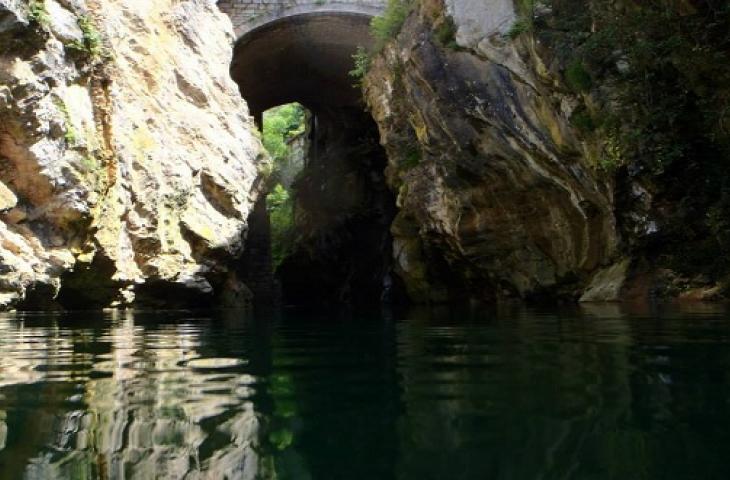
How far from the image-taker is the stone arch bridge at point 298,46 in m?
20.1

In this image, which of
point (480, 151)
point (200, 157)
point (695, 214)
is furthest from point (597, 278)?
point (200, 157)

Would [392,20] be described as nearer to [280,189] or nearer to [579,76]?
[579,76]

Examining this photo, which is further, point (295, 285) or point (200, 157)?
point (295, 285)

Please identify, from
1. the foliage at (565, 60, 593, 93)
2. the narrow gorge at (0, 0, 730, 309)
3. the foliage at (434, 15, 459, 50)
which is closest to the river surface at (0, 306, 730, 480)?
the narrow gorge at (0, 0, 730, 309)

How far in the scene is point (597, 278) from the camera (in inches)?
517

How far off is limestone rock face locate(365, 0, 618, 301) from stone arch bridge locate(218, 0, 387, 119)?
4.04 metres

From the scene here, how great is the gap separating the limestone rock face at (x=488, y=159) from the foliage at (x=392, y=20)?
310 mm

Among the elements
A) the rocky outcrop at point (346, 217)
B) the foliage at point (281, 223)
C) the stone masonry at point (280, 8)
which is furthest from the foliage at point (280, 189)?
the stone masonry at point (280, 8)

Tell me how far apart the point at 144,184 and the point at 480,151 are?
6.79 m

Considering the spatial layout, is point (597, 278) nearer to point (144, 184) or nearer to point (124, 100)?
point (144, 184)

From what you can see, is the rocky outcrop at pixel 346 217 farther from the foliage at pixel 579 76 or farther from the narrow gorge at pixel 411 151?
the foliage at pixel 579 76

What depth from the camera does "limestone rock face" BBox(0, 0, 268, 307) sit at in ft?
32.0

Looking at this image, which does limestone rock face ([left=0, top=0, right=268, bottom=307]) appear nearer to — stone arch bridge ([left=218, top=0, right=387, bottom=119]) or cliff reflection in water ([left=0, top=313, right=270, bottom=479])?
stone arch bridge ([left=218, top=0, right=387, bottom=119])

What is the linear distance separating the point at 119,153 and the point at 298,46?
35.9 ft
